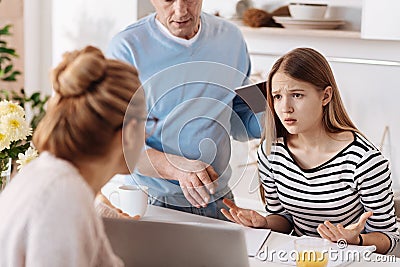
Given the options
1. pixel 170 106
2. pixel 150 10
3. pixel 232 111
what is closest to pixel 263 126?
pixel 232 111

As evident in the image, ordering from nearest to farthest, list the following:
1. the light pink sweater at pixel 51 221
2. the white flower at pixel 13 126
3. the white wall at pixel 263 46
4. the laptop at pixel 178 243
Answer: the light pink sweater at pixel 51 221, the laptop at pixel 178 243, the white flower at pixel 13 126, the white wall at pixel 263 46

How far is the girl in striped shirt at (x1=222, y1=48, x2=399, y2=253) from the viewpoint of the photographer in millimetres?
1807

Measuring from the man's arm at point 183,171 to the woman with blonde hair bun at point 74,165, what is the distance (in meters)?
0.56

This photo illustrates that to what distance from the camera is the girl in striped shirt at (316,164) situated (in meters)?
1.81

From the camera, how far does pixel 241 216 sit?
5.88 ft

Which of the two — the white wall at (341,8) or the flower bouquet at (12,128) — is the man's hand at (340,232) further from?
the white wall at (341,8)

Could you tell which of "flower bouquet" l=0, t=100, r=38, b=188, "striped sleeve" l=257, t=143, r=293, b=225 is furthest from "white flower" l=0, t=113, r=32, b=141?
"striped sleeve" l=257, t=143, r=293, b=225

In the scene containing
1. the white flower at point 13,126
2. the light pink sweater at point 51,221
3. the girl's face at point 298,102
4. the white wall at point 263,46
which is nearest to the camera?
the light pink sweater at point 51,221

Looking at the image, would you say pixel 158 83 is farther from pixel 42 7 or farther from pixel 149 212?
pixel 42 7

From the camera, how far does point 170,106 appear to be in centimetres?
169

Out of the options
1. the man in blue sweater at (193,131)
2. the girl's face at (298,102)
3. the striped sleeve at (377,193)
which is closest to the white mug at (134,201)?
the man in blue sweater at (193,131)

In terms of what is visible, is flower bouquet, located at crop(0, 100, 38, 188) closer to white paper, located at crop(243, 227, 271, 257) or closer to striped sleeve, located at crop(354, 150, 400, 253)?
white paper, located at crop(243, 227, 271, 257)

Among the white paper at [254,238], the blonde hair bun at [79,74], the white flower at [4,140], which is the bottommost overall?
the white paper at [254,238]

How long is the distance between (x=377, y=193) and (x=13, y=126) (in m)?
0.91
